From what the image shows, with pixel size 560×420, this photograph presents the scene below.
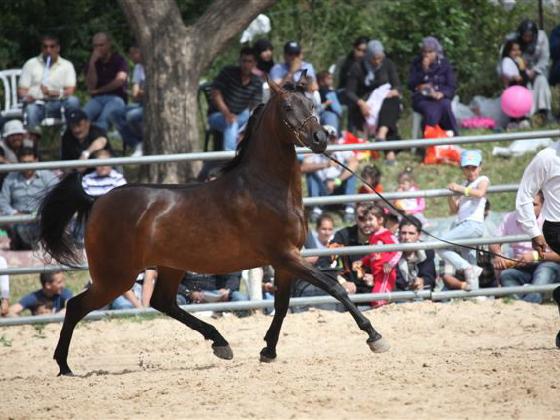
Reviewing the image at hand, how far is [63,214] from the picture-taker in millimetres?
8727

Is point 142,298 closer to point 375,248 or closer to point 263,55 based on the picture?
point 375,248

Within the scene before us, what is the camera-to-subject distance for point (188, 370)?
8.25 metres

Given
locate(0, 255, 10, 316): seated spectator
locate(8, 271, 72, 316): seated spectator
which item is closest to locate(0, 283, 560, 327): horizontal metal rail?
locate(0, 255, 10, 316): seated spectator

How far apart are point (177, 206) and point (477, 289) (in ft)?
10.1

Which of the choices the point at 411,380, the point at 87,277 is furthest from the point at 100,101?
the point at 411,380

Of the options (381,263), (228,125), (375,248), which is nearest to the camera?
(375,248)

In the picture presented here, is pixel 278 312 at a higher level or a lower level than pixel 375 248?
lower

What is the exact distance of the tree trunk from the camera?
13008mm

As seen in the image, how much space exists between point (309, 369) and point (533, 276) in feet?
10.5

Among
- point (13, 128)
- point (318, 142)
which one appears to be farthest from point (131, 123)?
point (318, 142)

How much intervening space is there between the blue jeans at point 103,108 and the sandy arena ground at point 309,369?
417cm

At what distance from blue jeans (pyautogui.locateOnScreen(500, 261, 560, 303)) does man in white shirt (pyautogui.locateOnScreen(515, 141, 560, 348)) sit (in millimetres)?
2228

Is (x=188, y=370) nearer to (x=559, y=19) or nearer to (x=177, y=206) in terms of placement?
(x=177, y=206)

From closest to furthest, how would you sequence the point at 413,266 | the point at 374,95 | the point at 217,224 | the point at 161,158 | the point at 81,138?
the point at 217,224 < the point at 161,158 < the point at 413,266 < the point at 81,138 < the point at 374,95
